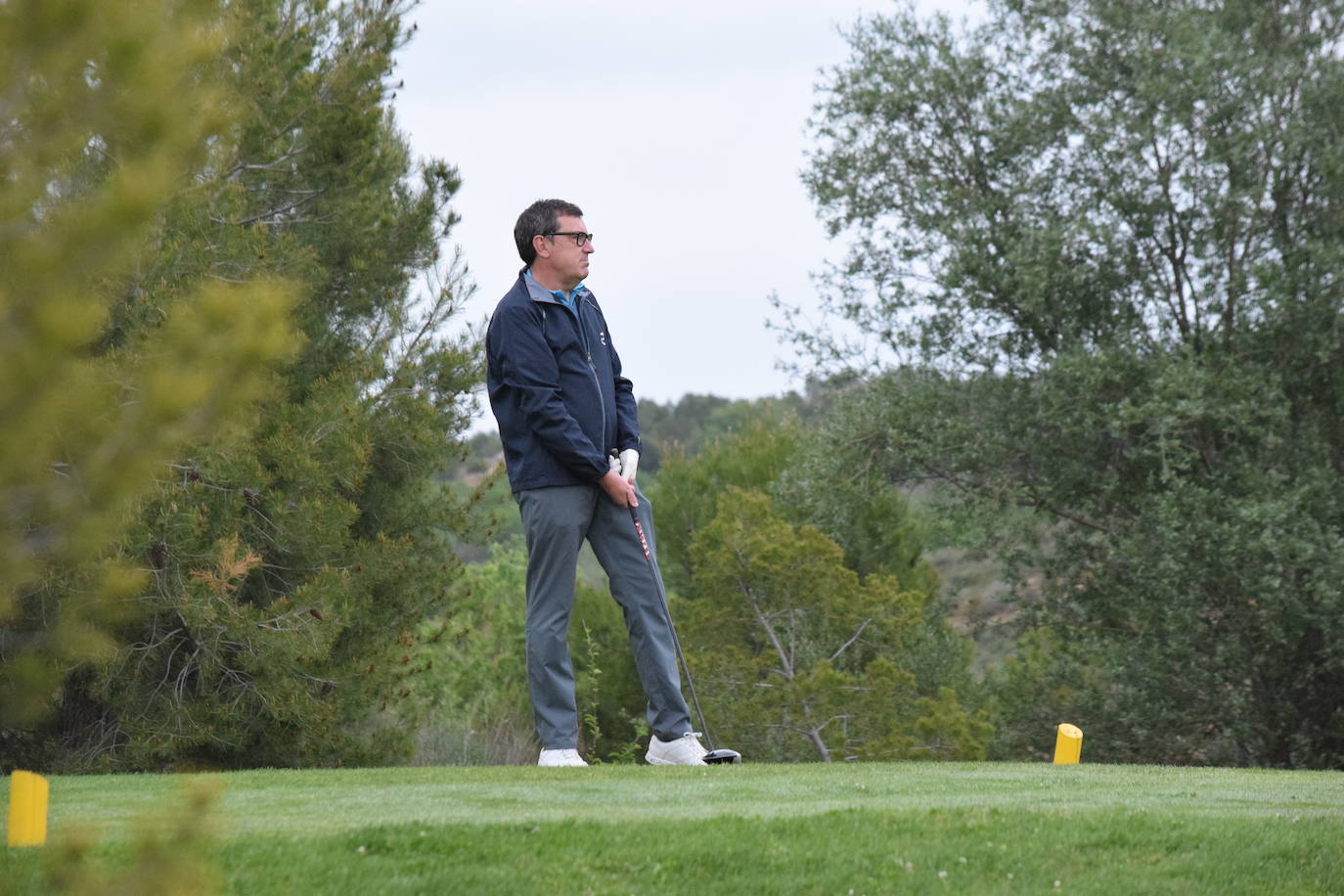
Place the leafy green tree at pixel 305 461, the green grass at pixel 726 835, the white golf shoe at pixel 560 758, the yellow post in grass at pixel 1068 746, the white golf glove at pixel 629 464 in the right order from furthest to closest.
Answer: the leafy green tree at pixel 305 461 < the yellow post in grass at pixel 1068 746 < the white golf glove at pixel 629 464 < the white golf shoe at pixel 560 758 < the green grass at pixel 726 835

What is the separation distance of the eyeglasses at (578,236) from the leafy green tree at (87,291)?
3663 mm

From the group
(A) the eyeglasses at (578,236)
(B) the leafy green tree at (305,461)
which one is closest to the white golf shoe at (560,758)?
(A) the eyeglasses at (578,236)

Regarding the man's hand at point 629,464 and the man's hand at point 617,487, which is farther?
the man's hand at point 629,464

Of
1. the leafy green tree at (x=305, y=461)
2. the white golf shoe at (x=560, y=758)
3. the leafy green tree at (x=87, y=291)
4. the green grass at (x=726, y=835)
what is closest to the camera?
the leafy green tree at (x=87, y=291)

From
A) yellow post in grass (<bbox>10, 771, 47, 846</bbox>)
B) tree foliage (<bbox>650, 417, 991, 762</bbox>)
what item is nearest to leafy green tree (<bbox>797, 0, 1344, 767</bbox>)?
tree foliage (<bbox>650, 417, 991, 762</bbox>)

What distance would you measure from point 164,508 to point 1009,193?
10.9m

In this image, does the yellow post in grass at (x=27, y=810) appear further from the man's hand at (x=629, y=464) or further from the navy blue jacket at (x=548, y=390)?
the man's hand at (x=629, y=464)

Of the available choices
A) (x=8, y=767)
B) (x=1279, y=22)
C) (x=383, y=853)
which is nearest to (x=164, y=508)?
(x=8, y=767)

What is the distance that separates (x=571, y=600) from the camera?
6.16 meters

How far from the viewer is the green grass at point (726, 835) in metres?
3.91

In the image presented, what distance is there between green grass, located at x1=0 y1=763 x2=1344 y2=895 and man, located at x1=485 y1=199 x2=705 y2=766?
0.72 meters

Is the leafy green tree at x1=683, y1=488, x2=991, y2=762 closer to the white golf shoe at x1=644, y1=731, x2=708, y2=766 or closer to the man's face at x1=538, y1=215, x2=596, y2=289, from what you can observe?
the white golf shoe at x1=644, y1=731, x2=708, y2=766

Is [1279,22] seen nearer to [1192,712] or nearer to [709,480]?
[1192,712]

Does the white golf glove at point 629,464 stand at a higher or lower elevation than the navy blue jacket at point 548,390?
lower
